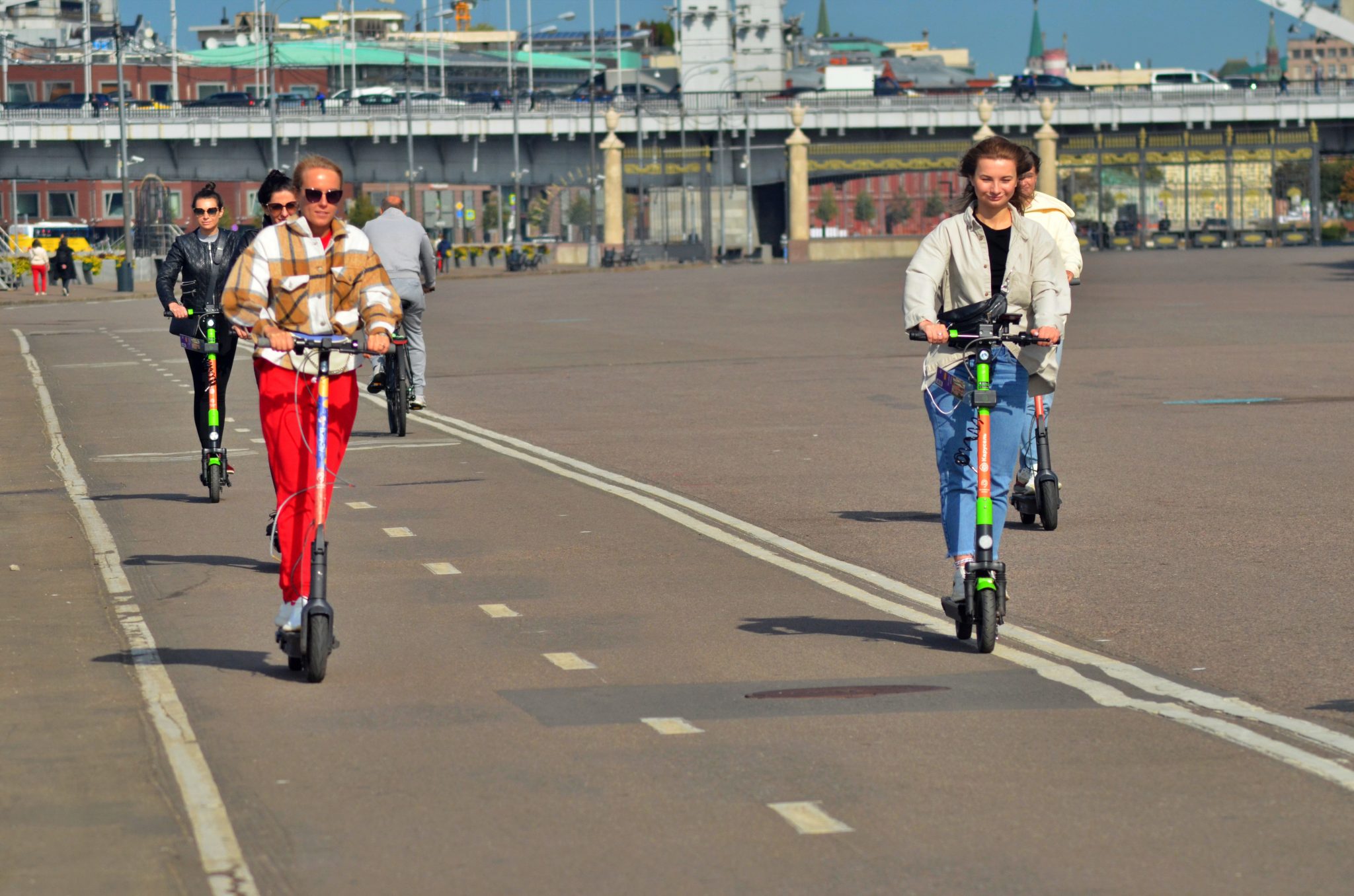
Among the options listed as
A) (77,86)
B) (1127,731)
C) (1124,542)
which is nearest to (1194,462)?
(1124,542)

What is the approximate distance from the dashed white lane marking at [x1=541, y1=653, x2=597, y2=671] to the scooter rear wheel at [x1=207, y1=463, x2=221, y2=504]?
545 centimetres

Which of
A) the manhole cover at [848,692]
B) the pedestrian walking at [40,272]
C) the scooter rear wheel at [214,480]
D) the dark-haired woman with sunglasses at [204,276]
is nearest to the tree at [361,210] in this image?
the pedestrian walking at [40,272]

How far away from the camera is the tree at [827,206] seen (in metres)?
182

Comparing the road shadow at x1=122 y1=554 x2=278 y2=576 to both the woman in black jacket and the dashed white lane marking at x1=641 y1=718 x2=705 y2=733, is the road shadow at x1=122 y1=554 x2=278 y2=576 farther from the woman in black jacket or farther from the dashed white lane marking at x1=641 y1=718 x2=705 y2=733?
the woman in black jacket

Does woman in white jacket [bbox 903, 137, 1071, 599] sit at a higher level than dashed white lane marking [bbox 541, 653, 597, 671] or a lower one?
higher

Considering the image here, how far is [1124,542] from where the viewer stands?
10.8m

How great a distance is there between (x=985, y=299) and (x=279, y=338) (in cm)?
263

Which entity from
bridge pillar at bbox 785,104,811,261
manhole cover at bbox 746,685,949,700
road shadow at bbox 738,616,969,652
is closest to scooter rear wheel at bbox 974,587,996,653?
road shadow at bbox 738,616,969,652

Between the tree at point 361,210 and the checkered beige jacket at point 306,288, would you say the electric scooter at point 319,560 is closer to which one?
the checkered beige jacket at point 306,288

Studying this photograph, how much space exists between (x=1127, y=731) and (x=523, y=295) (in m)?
47.7

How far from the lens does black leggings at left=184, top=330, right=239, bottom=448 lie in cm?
1312

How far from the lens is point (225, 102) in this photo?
100m

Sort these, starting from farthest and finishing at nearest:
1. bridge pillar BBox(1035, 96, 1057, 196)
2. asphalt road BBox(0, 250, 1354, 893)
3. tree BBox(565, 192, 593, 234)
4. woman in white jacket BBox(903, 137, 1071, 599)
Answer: tree BBox(565, 192, 593, 234)
bridge pillar BBox(1035, 96, 1057, 196)
woman in white jacket BBox(903, 137, 1071, 599)
asphalt road BBox(0, 250, 1354, 893)

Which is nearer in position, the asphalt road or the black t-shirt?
the asphalt road
